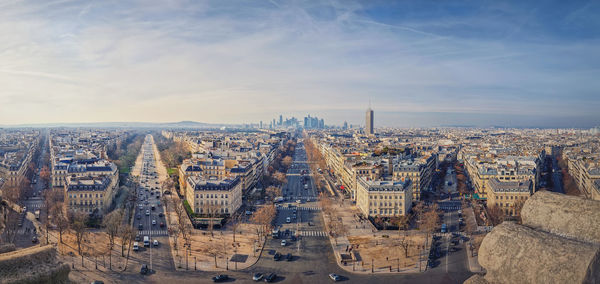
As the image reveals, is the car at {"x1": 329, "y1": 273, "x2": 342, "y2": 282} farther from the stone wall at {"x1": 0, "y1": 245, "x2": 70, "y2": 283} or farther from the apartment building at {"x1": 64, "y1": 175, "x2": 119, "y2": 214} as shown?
the apartment building at {"x1": 64, "y1": 175, "x2": 119, "y2": 214}

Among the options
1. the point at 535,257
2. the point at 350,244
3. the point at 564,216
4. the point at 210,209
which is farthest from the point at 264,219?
the point at 535,257

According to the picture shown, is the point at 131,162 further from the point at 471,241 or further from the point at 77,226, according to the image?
the point at 471,241

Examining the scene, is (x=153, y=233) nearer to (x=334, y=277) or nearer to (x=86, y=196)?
(x=86, y=196)

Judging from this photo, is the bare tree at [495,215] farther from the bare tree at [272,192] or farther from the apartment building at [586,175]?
the bare tree at [272,192]

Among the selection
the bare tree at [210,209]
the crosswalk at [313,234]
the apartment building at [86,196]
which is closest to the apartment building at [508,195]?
the crosswalk at [313,234]

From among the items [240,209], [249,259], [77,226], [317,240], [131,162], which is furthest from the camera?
[131,162]

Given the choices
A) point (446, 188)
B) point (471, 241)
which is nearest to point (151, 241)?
point (471, 241)
